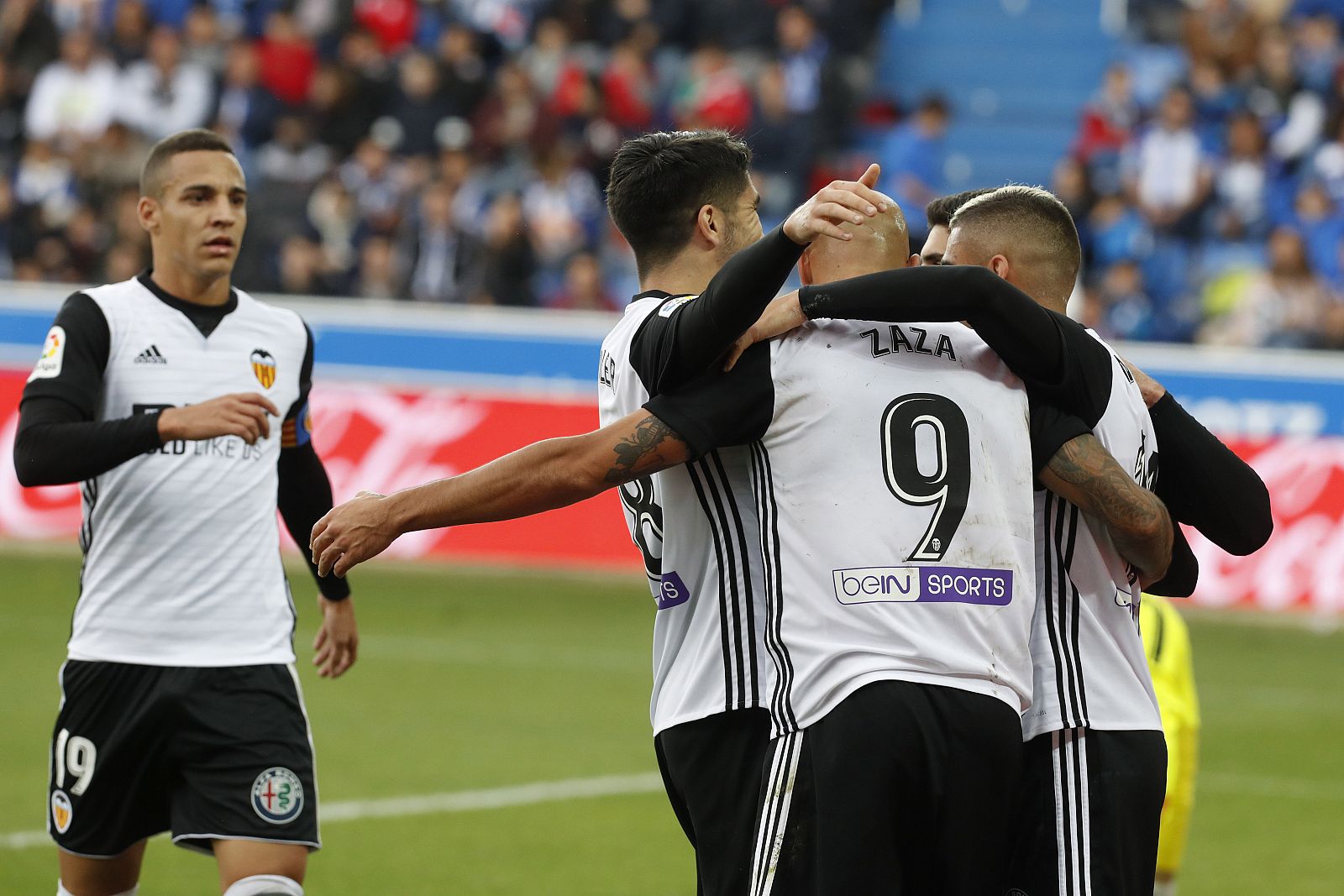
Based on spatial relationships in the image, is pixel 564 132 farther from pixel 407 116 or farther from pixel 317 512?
pixel 317 512

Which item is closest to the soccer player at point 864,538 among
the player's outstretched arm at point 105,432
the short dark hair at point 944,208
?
the short dark hair at point 944,208

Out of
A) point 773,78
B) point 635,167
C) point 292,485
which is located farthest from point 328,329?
point 635,167

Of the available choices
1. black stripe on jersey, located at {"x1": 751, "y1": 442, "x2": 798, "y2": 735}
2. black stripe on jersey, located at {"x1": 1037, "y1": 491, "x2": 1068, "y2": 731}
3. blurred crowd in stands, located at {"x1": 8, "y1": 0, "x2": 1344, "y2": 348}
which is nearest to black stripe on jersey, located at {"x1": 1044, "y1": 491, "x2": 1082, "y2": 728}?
black stripe on jersey, located at {"x1": 1037, "y1": 491, "x2": 1068, "y2": 731}

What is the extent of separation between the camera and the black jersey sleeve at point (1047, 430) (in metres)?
3.80

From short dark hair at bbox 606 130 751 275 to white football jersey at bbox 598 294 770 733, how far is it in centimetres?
15

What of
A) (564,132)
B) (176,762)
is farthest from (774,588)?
(564,132)

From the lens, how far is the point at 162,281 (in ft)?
18.5

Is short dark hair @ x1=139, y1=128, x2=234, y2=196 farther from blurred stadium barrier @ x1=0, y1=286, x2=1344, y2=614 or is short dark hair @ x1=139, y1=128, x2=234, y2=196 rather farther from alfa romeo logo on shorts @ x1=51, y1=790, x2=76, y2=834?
blurred stadium barrier @ x1=0, y1=286, x2=1344, y2=614

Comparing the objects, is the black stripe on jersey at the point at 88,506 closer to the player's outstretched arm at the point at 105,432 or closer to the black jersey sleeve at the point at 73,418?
the black jersey sleeve at the point at 73,418

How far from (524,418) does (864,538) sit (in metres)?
11.3

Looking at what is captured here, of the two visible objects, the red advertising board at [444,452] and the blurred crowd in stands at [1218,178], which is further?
the blurred crowd in stands at [1218,178]

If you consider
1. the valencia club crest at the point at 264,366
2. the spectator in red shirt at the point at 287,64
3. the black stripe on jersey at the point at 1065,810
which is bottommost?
the black stripe on jersey at the point at 1065,810

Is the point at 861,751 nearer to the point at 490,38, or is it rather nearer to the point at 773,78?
the point at 773,78

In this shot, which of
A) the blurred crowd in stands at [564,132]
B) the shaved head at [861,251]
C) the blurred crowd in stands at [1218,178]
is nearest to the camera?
the shaved head at [861,251]
